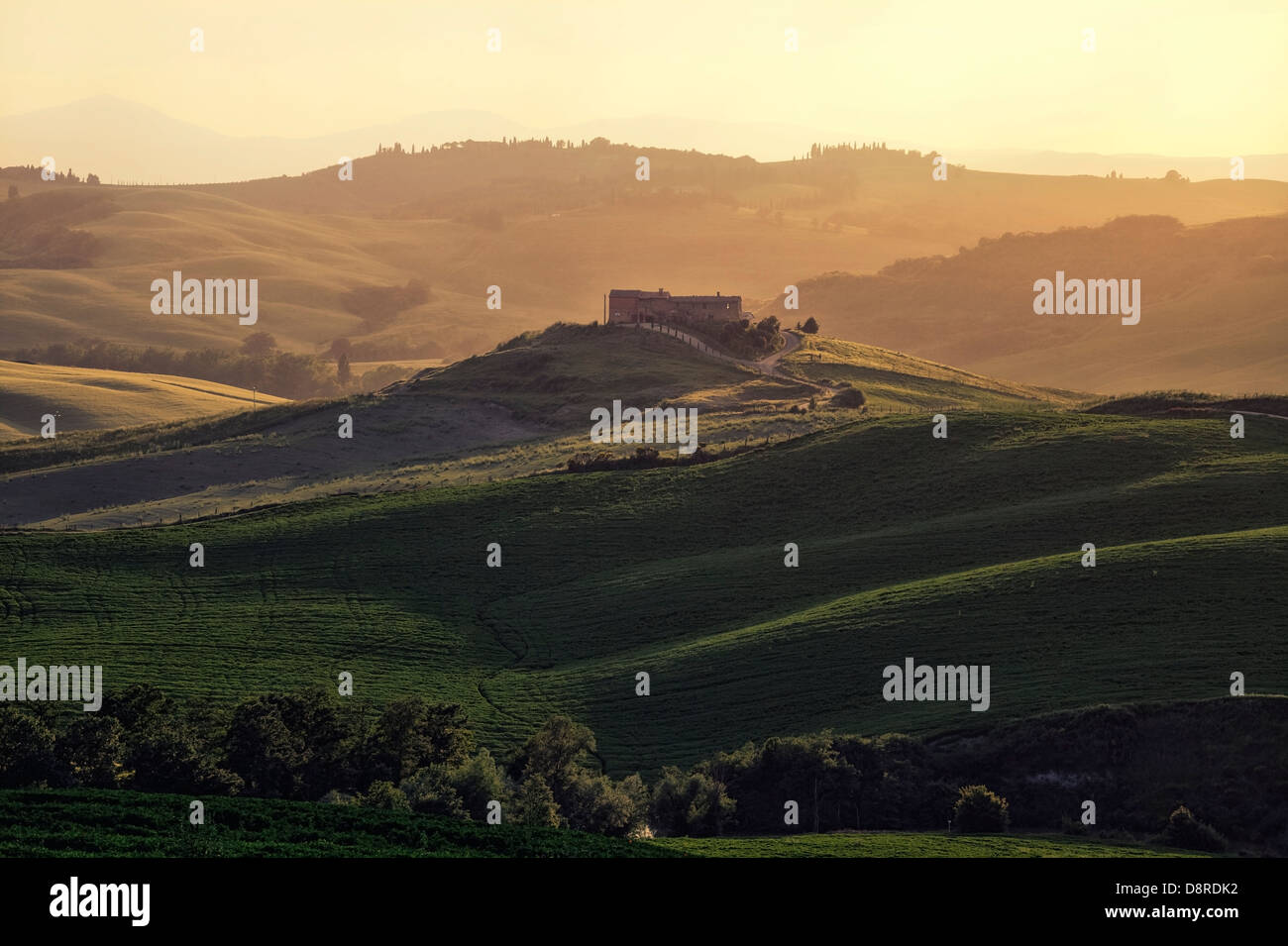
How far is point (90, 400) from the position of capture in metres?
171

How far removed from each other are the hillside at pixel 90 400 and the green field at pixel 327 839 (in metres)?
128

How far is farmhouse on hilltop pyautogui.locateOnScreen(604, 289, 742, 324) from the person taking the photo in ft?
488

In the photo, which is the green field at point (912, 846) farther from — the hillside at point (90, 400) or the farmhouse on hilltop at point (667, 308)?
the hillside at point (90, 400)

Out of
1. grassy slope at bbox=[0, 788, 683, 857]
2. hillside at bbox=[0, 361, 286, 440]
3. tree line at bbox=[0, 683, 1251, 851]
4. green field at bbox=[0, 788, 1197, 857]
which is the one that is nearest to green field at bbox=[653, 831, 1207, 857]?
green field at bbox=[0, 788, 1197, 857]

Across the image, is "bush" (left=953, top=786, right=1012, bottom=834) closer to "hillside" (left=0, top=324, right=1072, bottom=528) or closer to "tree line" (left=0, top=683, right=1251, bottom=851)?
"tree line" (left=0, top=683, right=1251, bottom=851)

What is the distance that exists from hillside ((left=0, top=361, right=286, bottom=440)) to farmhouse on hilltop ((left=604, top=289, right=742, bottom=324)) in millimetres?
48703

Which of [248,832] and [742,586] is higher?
[742,586]

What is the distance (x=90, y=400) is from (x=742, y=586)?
128 m

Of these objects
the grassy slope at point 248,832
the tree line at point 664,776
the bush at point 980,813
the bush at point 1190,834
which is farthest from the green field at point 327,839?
the tree line at point 664,776

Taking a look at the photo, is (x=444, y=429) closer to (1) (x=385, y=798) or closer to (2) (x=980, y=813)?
(1) (x=385, y=798)

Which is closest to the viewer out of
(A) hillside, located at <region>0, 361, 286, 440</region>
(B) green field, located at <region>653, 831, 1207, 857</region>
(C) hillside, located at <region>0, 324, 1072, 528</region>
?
(B) green field, located at <region>653, 831, 1207, 857</region>

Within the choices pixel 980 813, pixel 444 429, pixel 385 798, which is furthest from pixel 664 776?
pixel 444 429
